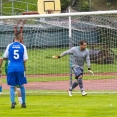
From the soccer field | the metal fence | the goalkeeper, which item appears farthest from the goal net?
the metal fence

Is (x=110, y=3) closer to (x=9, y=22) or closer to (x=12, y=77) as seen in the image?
(x=9, y=22)

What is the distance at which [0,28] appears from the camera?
24.7m

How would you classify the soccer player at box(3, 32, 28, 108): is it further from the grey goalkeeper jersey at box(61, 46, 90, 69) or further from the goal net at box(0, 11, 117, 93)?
the goal net at box(0, 11, 117, 93)

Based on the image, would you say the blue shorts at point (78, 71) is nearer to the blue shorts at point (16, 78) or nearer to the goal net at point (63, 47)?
the goal net at point (63, 47)

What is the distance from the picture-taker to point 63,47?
71.1 ft

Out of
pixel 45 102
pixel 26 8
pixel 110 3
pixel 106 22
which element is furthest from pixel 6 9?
pixel 45 102

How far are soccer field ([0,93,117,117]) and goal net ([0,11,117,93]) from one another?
2363 mm

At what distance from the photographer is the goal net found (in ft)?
71.8

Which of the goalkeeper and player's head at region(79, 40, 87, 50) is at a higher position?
player's head at region(79, 40, 87, 50)

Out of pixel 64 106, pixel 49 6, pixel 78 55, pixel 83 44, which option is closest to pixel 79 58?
pixel 78 55

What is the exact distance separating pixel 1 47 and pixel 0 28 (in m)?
2.79

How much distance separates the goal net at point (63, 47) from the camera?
21.9 meters

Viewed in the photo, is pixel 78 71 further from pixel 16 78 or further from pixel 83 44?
pixel 16 78

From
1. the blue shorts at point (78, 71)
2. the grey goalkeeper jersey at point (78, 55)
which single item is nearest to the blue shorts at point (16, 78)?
the grey goalkeeper jersey at point (78, 55)
